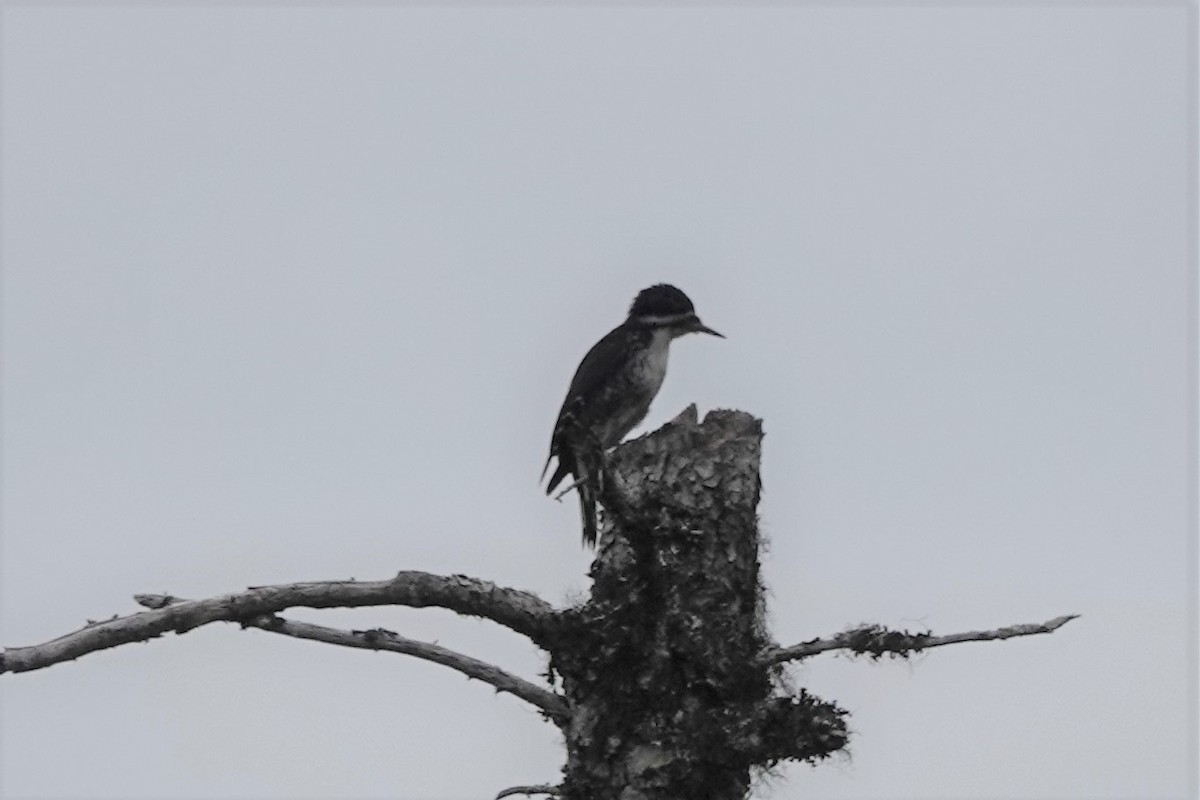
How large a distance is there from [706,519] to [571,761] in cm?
93

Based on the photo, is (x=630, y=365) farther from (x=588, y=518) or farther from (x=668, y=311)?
(x=588, y=518)

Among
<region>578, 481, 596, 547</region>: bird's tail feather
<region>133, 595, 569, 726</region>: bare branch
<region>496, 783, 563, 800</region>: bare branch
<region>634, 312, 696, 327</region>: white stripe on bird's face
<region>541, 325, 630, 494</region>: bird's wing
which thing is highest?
<region>634, 312, 696, 327</region>: white stripe on bird's face

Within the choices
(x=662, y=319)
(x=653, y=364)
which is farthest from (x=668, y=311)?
(x=653, y=364)

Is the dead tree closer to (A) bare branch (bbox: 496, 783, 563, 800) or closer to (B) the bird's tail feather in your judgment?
(A) bare branch (bbox: 496, 783, 563, 800)

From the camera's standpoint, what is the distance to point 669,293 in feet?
31.0

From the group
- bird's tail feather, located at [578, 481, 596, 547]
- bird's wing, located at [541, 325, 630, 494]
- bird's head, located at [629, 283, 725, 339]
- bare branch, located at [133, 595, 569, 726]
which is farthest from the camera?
bird's head, located at [629, 283, 725, 339]

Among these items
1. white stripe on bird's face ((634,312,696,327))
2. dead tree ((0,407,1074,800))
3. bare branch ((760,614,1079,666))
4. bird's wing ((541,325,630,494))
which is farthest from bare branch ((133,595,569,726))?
white stripe on bird's face ((634,312,696,327))

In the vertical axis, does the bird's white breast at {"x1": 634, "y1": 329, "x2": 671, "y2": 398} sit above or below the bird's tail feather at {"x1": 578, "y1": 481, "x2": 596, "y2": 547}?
above

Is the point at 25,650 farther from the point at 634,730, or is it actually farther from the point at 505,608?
the point at 634,730

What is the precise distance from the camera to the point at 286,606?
5215 millimetres

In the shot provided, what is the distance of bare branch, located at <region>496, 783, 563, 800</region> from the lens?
206 inches

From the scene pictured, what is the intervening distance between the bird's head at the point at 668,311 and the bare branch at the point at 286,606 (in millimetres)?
4214

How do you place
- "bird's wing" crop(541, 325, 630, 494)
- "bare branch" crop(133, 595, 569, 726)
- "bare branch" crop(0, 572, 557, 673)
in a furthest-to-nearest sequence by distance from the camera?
"bird's wing" crop(541, 325, 630, 494)
"bare branch" crop(133, 595, 569, 726)
"bare branch" crop(0, 572, 557, 673)

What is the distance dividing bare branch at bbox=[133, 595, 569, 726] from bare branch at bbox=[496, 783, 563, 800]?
26 centimetres
